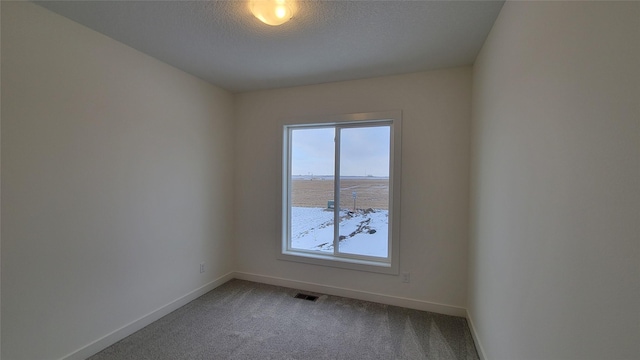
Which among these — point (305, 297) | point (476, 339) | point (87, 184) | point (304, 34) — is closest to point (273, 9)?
point (304, 34)

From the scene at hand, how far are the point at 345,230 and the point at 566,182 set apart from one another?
233 cm

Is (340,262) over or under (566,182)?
under

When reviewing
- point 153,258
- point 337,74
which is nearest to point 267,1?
point 337,74

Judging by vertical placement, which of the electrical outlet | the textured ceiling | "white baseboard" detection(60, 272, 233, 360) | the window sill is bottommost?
"white baseboard" detection(60, 272, 233, 360)

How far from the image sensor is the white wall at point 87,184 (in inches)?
61.3

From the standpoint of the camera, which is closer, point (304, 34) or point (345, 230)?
point (304, 34)

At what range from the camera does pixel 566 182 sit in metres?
0.89

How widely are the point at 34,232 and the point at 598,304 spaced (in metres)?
2.86

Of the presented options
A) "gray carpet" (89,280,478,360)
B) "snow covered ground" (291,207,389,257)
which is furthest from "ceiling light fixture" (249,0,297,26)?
"gray carpet" (89,280,478,360)

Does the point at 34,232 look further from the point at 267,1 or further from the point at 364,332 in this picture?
the point at 364,332

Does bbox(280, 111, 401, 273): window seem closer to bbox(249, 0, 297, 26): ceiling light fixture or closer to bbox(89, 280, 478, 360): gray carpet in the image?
bbox(89, 280, 478, 360): gray carpet

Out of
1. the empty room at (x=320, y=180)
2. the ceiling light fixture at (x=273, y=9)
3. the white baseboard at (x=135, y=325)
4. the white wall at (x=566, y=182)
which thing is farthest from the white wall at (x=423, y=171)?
the ceiling light fixture at (x=273, y=9)

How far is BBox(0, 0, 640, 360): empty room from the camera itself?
843 millimetres

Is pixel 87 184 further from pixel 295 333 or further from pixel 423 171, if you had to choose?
pixel 423 171
